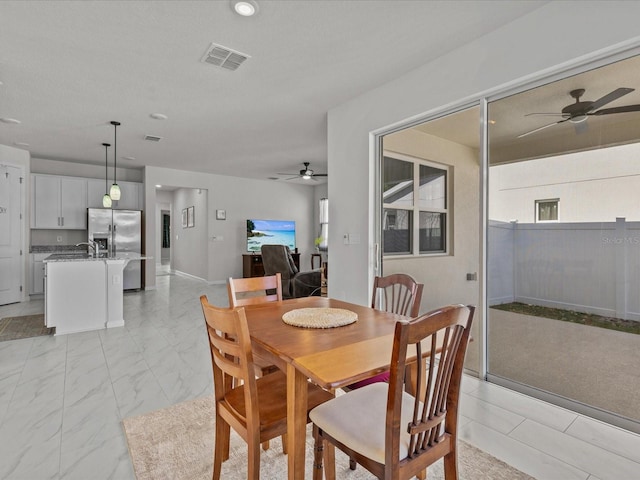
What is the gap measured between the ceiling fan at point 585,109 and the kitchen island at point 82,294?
198 inches

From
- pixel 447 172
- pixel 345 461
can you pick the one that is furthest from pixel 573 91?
pixel 345 461

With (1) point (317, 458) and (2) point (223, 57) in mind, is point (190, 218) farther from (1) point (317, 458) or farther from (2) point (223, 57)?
(1) point (317, 458)

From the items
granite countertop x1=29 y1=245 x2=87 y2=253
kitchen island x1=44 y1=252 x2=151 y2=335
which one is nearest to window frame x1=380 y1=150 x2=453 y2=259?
kitchen island x1=44 y1=252 x2=151 y2=335

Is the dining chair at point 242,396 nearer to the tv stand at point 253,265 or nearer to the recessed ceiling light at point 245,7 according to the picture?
the recessed ceiling light at point 245,7

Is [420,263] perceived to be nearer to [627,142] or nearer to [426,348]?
[627,142]

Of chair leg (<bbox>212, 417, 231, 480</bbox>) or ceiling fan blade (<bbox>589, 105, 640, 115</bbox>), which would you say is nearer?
chair leg (<bbox>212, 417, 231, 480</bbox>)

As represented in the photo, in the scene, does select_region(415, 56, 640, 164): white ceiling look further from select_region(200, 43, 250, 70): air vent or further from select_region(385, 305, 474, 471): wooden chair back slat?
select_region(200, 43, 250, 70): air vent

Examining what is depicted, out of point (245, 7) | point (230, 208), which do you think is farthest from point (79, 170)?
point (245, 7)

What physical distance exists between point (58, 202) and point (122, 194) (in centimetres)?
111

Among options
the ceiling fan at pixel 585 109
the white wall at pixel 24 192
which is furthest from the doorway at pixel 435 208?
the white wall at pixel 24 192

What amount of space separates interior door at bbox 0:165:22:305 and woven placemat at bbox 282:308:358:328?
6405mm

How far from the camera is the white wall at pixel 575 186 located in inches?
79.0

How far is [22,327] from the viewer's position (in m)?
4.34

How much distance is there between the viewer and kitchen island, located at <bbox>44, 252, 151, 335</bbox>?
160 inches
